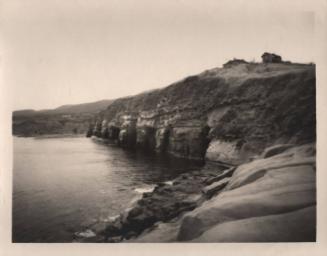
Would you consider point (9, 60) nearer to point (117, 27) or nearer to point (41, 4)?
point (41, 4)

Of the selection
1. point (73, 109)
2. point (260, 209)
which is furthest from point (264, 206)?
point (73, 109)

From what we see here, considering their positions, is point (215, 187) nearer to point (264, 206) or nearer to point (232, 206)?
point (232, 206)

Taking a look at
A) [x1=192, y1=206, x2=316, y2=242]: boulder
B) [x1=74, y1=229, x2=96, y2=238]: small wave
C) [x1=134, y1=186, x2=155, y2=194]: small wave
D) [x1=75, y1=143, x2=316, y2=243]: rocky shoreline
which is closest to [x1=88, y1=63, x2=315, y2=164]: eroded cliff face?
[x1=75, y1=143, x2=316, y2=243]: rocky shoreline

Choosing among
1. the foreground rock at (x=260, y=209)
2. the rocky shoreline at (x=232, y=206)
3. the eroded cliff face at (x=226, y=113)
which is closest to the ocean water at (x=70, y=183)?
the rocky shoreline at (x=232, y=206)

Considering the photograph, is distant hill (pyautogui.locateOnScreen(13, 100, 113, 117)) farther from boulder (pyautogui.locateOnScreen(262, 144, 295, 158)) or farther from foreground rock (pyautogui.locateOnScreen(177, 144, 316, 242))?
boulder (pyautogui.locateOnScreen(262, 144, 295, 158))

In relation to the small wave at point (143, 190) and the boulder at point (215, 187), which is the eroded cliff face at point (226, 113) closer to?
the boulder at point (215, 187)

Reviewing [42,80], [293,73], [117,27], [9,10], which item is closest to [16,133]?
[42,80]
